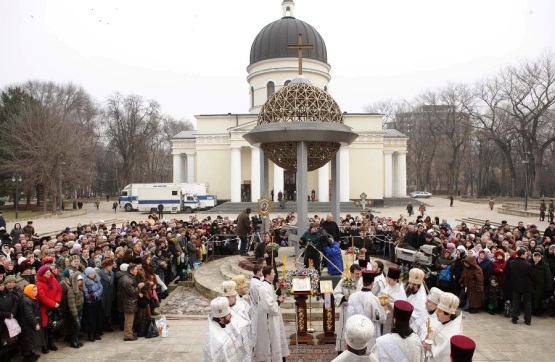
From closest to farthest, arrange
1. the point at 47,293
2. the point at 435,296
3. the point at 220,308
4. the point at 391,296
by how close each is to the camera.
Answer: the point at 220,308 < the point at 435,296 < the point at 391,296 < the point at 47,293

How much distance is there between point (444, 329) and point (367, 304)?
50.7 inches

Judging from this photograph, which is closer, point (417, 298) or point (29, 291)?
point (417, 298)

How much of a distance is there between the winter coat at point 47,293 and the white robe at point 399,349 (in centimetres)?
628

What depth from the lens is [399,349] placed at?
3906 mm

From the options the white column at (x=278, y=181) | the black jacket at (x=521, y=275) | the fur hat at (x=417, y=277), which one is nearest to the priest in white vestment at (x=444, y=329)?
the fur hat at (x=417, y=277)

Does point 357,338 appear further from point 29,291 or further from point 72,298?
point 72,298

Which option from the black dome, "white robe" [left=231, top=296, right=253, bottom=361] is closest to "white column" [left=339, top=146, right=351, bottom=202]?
the black dome

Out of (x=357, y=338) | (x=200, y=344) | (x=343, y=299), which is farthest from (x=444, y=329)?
(x=200, y=344)

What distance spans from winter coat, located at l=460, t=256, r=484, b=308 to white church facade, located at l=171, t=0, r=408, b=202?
34.9 metres

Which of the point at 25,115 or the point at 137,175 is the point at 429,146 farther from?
the point at 25,115

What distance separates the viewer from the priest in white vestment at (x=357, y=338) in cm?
323

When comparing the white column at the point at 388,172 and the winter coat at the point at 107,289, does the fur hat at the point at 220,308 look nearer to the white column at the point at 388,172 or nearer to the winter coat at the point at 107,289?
the winter coat at the point at 107,289

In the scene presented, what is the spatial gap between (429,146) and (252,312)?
74434mm

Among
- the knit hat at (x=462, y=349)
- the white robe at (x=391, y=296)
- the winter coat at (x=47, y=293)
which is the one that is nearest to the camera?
the knit hat at (x=462, y=349)
